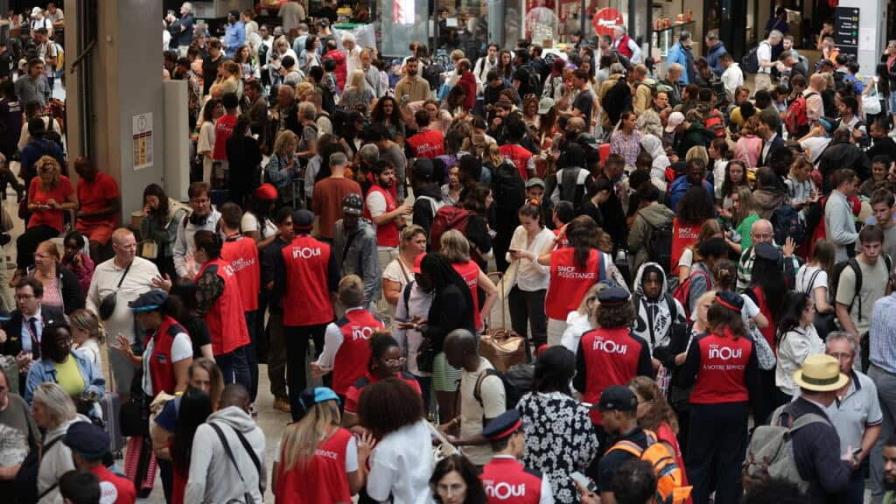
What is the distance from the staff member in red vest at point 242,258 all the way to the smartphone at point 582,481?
3776 mm

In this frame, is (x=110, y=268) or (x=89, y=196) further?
(x=89, y=196)

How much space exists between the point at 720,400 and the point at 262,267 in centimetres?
376

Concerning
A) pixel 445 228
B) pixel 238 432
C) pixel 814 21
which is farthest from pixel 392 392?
pixel 814 21

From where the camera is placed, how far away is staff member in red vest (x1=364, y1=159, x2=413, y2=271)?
13617 mm

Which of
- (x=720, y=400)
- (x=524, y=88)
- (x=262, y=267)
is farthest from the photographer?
(x=524, y=88)

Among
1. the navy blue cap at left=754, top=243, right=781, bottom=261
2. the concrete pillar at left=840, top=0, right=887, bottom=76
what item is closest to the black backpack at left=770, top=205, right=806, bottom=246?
the navy blue cap at left=754, top=243, right=781, bottom=261

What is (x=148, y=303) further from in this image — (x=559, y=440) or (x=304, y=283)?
(x=559, y=440)

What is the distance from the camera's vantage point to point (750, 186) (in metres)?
14.7

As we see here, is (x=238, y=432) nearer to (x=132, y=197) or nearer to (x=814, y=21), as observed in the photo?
(x=132, y=197)

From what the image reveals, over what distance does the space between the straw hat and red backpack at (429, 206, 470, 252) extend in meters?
4.99

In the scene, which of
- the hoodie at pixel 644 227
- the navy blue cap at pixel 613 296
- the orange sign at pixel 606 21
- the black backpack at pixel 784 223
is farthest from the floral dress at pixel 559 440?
the orange sign at pixel 606 21

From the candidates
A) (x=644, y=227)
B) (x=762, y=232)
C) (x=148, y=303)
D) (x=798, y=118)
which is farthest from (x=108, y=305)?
(x=798, y=118)

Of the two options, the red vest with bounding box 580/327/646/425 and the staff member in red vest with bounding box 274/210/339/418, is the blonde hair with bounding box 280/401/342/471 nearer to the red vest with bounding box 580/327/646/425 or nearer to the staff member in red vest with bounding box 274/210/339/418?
→ the red vest with bounding box 580/327/646/425

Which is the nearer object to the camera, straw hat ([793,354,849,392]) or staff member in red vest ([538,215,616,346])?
straw hat ([793,354,849,392])
